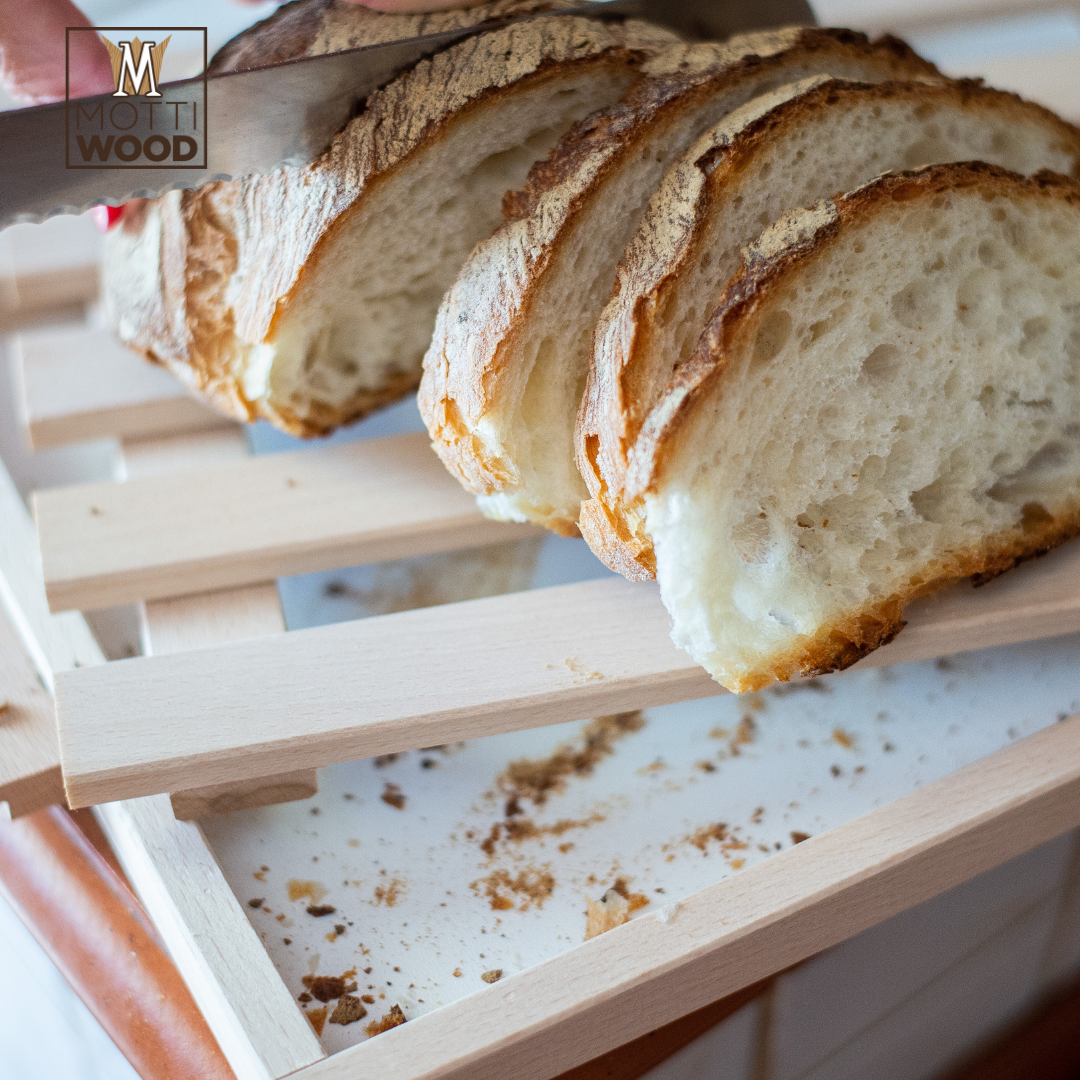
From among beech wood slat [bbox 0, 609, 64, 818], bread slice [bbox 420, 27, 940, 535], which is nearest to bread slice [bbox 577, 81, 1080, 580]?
bread slice [bbox 420, 27, 940, 535]

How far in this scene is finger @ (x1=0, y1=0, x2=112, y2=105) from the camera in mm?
1344

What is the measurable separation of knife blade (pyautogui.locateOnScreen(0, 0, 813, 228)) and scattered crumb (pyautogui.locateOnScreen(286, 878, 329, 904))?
32.7 inches

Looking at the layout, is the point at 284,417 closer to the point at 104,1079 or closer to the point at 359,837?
the point at 359,837

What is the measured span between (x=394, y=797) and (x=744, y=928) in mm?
446

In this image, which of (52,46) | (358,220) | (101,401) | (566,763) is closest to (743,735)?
(566,763)

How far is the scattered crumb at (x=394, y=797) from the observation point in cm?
123

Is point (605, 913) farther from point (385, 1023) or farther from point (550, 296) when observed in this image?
point (550, 296)

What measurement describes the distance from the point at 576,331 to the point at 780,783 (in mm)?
593

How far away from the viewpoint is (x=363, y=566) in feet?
5.15

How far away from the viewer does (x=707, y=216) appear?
1.15m

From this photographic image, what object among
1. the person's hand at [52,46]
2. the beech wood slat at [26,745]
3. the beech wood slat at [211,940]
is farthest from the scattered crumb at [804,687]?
the person's hand at [52,46]

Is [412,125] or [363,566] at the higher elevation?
[412,125]

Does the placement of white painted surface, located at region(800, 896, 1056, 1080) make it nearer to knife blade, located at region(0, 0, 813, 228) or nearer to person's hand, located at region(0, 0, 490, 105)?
knife blade, located at region(0, 0, 813, 228)

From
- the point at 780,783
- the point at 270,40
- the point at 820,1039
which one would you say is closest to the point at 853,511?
the point at 780,783
